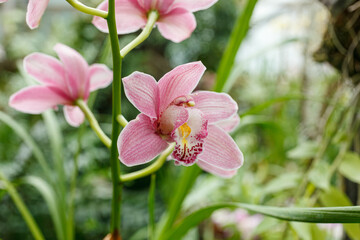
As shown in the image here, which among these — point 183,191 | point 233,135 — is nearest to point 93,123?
point 183,191

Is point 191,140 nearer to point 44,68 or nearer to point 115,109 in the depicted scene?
point 115,109

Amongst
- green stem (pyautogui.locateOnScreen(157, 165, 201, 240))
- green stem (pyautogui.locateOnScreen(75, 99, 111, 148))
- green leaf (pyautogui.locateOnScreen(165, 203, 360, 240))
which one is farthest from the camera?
green stem (pyautogui.locateOnScreen(157, 165, 201, 240))

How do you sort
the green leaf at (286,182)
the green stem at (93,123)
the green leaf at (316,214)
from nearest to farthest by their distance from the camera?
the green leaf at (316,214) → the green stem at (93,123) → the green leaf at (286,182)

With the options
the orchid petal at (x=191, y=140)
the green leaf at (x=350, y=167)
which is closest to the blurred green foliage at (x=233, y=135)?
the green leaf at (x=350, y=167)

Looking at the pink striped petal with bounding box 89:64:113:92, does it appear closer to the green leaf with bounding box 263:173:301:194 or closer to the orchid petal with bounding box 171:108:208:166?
the orchid petal with bounding box 171:108:208:166

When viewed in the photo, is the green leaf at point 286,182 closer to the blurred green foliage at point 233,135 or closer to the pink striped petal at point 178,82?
the blurred green foliage at point 233,135

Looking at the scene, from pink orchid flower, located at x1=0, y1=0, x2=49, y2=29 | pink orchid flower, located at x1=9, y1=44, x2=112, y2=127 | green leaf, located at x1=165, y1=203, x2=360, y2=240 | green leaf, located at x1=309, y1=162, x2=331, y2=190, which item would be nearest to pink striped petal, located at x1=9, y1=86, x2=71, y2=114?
pink orchid flower, located at x1=9, y1=44, x2=112, y2=127

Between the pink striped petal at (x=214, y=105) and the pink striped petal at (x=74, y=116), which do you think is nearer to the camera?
the pink striped petal at (x=214, y=105)
